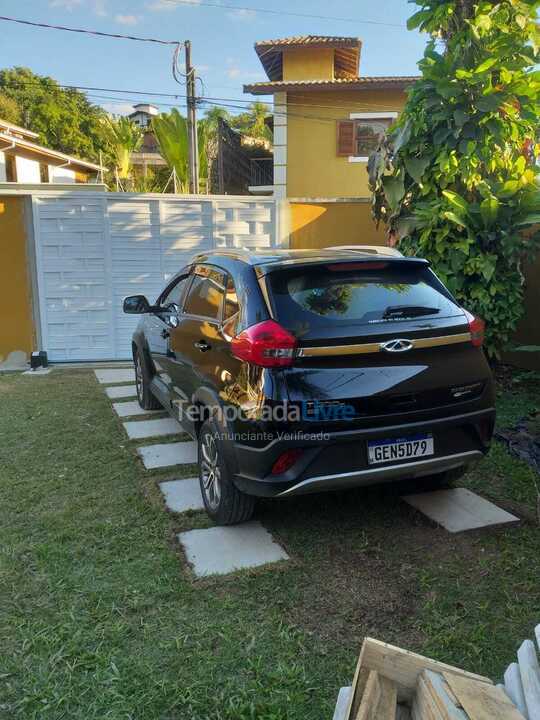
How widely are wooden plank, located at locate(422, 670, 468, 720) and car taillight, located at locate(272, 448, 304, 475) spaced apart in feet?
3.97

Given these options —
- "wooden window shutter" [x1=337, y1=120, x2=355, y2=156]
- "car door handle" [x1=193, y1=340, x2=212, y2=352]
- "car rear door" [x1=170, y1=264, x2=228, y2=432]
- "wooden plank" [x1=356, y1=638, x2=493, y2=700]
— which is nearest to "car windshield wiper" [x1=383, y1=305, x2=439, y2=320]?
"car rear door" [x1=170, y1=264, x2=228, y2=432]

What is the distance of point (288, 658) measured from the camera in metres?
2.29

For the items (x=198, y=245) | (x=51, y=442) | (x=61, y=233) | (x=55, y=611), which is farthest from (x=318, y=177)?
(x=55, y=611)

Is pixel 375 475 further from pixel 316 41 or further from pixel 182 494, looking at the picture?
pixel 316 41

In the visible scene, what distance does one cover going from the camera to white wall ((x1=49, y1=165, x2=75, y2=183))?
22.0 metres

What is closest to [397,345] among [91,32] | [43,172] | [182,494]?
[182,494]

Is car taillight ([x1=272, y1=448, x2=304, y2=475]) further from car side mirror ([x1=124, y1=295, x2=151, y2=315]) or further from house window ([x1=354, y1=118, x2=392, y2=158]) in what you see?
house window ([x1=354, y1=118, x2=392, y2=158])

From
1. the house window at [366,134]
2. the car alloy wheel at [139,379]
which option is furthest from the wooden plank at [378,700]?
the house window at [366,134]

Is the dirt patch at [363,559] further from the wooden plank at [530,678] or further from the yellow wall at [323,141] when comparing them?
the yellow wall at [323,141]

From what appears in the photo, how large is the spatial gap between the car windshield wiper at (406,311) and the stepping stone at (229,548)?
1.44 metres

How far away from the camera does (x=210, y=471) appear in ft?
11.3

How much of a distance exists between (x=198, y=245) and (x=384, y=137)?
3258mm

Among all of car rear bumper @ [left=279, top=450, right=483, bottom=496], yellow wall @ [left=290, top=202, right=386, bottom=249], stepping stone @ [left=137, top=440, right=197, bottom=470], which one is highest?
yellow wall @ [left=290, top=202, right=386, bottom=249]

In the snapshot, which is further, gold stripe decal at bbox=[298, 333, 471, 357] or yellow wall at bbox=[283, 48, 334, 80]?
yellow wall at bbox=[283, 48, 334, 80]
